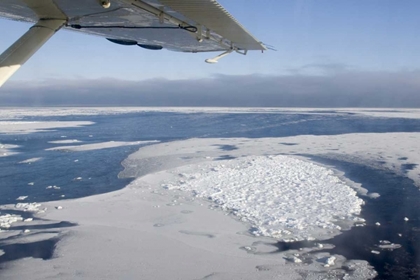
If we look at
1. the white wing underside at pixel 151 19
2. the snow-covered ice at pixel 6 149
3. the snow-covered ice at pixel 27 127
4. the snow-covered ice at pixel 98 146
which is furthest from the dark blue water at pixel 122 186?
the snow-covered ice at pixel 27 127

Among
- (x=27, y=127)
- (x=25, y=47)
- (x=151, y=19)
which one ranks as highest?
(x=151, y=19)

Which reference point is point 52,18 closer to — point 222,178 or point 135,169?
point 222,178

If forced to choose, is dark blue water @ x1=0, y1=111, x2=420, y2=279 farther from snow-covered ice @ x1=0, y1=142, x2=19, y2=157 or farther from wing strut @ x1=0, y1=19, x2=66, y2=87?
wing strut @ x1=0, y1=19, x2=66, y2=87

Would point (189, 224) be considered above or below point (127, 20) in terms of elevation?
below

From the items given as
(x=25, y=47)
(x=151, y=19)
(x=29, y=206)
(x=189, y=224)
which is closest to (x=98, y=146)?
(x=29, y=206)

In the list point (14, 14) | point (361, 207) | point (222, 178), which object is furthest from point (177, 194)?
point (14, 14)

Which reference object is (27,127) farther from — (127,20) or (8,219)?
(127,20)

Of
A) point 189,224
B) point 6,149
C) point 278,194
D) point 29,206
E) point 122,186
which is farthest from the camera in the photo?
point 6,149

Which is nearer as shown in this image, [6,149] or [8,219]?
[8,219]
